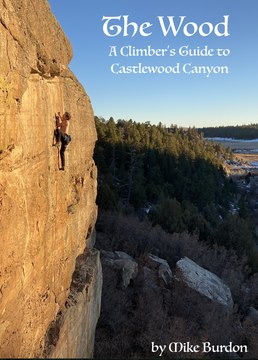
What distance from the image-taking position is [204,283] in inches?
875

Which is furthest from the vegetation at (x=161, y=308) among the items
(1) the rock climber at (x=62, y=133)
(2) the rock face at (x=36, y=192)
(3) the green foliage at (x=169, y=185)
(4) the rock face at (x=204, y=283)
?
(1) the rock climber at (x=62, y=133)

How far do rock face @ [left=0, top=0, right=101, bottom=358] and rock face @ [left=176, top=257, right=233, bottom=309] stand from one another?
11.0 meters

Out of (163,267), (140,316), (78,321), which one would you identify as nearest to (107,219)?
(163,267)

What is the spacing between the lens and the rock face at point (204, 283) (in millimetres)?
21406

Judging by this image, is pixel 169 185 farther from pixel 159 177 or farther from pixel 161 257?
pixel 161 257

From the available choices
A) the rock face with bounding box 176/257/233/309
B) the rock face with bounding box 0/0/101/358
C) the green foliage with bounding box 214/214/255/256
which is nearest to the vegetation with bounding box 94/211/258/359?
the rock face with bounding box 176/257/233/309

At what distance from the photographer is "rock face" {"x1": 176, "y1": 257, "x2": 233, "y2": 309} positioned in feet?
70.2

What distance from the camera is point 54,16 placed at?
9.80m

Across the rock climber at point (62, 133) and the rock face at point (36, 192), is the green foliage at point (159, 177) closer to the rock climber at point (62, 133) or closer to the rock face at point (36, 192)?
the rock face at point (36, 192)

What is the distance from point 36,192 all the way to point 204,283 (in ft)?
55.8

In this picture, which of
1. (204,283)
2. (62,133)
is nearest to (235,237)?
(204,283)

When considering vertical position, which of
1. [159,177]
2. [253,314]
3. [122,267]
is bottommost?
[253,314]

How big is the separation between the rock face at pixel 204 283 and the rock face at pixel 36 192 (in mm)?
11027

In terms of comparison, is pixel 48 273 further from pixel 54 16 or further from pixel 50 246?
pixel 54 16
